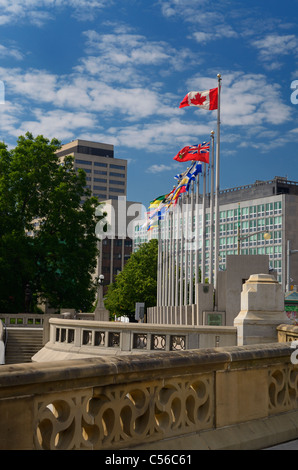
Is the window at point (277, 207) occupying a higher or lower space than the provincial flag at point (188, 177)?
higher

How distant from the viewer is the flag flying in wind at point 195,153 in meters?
36.9

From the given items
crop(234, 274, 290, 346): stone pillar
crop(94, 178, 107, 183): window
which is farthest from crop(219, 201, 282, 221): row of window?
crop(234, 274, 290, 346): stone pillar

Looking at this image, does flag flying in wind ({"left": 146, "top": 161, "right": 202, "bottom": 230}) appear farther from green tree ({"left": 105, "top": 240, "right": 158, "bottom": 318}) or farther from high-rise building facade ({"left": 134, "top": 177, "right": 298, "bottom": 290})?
high-rise building facade ({"left": 134, "top": 177, "right": 298, "bottom": 290})

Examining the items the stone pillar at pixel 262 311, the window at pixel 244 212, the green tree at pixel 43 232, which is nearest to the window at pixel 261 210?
the window at pixel 244 212

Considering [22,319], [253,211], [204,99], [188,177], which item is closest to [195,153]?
[188,177]

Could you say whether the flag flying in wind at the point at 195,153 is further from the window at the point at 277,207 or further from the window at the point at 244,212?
the window at the point at 244,212

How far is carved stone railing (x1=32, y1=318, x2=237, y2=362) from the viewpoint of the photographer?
19183mm

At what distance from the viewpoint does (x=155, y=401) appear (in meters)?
5.74

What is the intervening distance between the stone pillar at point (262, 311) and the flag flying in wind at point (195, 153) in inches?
877

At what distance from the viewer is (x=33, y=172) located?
46.5m

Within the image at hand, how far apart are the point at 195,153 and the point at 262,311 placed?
911 inches
